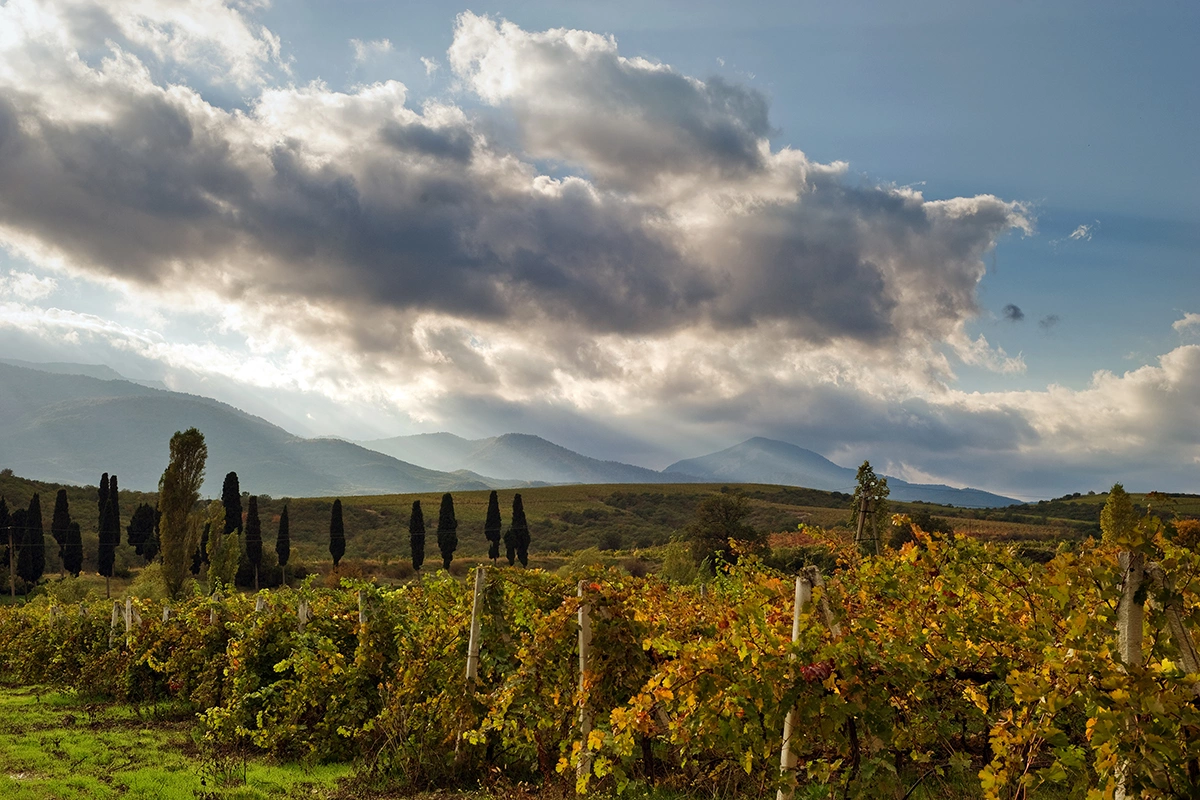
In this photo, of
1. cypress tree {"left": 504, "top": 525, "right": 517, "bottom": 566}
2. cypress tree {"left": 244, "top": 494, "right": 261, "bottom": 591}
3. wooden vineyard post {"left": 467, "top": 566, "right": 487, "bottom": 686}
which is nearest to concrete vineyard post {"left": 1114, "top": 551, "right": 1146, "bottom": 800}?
wooden vineyard post {"left": 467, "top": 566, "right": 487, "bottom": 686}

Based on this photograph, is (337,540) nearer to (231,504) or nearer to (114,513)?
(231,504)

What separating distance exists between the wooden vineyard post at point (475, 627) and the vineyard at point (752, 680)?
39 millimetres

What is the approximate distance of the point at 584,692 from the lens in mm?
6555

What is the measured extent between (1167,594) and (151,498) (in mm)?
103807

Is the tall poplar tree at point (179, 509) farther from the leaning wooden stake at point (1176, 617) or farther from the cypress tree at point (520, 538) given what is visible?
the leaning wooden stake at point (1176, 617)

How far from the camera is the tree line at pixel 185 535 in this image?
41.4 m

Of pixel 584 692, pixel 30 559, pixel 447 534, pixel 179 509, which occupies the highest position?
pixel 584 692

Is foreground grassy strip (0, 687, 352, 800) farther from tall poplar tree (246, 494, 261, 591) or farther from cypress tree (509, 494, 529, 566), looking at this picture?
cypress tree (509, 494, 529, 566)

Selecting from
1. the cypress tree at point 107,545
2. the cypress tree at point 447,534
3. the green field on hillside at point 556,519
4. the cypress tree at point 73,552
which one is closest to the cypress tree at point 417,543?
the green field on hillside at point 556,519

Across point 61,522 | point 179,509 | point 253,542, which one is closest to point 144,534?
point 61,522

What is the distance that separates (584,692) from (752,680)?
2507 millimetres

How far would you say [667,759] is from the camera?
7.61 meters

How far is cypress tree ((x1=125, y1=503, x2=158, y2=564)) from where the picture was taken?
62.6 metres

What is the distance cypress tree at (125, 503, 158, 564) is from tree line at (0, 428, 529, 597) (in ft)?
0.26
